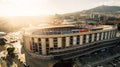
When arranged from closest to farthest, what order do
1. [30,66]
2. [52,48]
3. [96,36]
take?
1. [30,66]
2. [52,48]
3. [96,36]

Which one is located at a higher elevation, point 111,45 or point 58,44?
point 58,44

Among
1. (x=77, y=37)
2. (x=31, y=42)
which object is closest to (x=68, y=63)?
(x=77, y=37)

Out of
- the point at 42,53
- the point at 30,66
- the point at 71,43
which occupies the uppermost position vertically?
the point at 71,43

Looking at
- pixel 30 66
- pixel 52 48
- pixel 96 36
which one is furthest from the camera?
pixel 96 36

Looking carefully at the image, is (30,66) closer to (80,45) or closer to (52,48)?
(52,48)

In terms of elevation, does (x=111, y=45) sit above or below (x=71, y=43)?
below

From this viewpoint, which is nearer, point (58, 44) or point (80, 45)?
point (58, 44)

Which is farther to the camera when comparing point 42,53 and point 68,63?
point 42,53

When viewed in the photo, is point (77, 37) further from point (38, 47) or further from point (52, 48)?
point (38, 47)

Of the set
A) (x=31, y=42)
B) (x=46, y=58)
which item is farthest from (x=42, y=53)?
(x=31, y=42)
